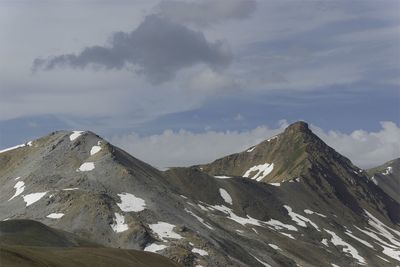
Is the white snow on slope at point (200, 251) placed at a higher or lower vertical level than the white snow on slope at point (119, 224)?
lower

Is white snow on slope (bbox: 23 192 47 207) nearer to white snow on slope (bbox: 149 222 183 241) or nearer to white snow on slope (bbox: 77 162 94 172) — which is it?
white snow on slope (bbox: 77 162 94 172)

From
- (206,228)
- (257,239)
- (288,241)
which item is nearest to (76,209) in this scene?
(206,228)

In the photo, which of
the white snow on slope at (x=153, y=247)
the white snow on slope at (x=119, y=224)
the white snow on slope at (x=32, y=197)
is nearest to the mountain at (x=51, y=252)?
the white snow on slope at (x=153, y=247)

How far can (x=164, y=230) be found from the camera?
152125mm

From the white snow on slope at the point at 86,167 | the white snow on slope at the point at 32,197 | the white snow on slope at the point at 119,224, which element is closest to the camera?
the white snow on slope at the point at 119,224

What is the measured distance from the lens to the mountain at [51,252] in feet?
224

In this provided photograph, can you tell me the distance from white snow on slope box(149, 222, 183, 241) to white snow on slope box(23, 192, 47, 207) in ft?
108

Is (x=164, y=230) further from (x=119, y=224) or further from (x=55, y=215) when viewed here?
(x=55, y=215)

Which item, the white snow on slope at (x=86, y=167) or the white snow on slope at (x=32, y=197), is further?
the white snow on slope at (x=86, y=167)

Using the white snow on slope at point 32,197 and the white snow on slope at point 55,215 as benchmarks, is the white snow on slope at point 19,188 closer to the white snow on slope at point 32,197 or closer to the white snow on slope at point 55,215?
the white snow on slope at point 32,197

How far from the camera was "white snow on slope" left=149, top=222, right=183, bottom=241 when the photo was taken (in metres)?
148

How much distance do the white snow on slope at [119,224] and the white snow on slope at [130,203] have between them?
5741mm

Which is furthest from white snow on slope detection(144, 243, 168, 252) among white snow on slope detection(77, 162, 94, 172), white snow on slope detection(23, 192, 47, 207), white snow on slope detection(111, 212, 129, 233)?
white snow on slope detection(77, 162, 94, 172)

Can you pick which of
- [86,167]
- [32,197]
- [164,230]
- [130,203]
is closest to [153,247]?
[164,230]
